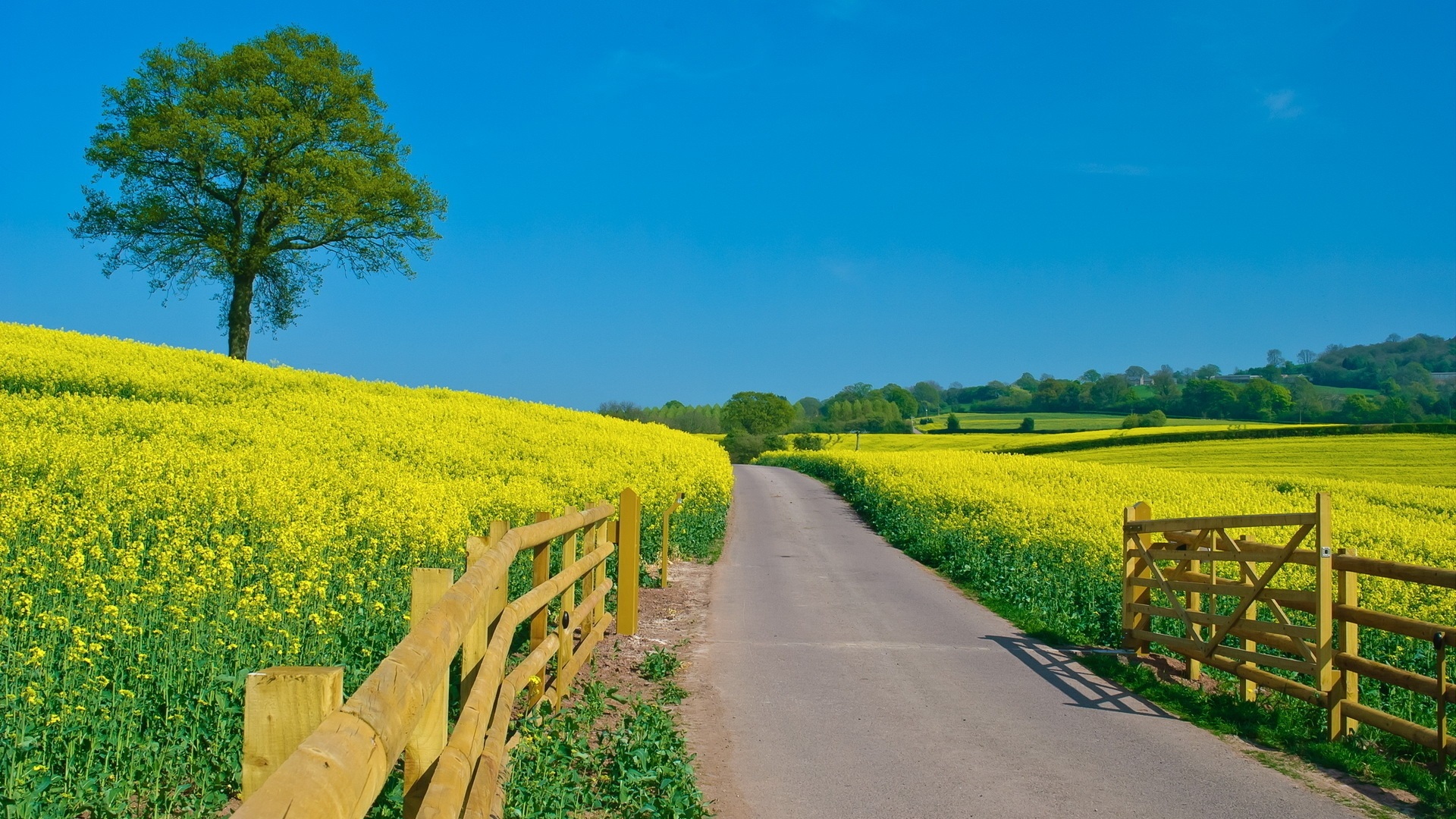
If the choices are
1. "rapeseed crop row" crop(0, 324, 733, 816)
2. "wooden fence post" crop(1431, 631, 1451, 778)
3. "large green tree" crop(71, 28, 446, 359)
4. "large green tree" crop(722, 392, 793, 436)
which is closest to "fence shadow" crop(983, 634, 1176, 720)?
"wooden fence post" crop(1431, 631, 1451, 778)

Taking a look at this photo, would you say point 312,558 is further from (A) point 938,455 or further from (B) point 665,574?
(A) point 938,455

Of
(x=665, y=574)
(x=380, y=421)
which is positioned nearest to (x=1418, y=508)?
(x=665, y=574)

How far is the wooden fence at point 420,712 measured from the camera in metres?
1.68

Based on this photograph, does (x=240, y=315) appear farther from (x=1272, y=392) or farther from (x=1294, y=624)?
(x=1272, y=392)

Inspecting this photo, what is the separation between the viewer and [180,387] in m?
23.6

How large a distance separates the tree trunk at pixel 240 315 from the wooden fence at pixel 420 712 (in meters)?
33.7

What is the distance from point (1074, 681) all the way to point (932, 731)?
267 centimetres

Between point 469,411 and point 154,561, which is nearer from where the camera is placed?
point 154,561

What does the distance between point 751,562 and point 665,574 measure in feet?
11.5

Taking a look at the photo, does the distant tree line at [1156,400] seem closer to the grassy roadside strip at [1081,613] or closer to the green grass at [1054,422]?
the green grass at [1054,422]

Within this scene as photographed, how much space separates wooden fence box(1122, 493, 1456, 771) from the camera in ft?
24.5

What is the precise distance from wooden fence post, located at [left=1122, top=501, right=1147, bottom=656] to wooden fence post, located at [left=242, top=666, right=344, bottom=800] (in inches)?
414

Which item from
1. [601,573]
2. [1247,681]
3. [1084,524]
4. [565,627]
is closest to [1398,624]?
[1247,681]

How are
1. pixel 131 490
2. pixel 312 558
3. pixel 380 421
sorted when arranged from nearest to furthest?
pixel 312 558
pixel 131 490
pixel 380 421
